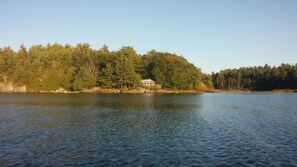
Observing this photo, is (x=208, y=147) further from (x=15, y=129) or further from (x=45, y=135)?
(x=15, y=129)

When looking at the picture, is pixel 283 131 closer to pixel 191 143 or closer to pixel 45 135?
pixel 191 143

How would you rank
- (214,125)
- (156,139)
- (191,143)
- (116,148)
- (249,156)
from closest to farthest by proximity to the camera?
(249,156), (116,148), (191,143), (156,139), (214,125)

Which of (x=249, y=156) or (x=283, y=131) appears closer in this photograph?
(x=249, y=156)

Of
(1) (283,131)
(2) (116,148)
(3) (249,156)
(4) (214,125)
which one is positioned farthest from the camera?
(4) (214,125)

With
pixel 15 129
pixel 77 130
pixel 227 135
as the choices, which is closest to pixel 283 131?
pixel 227 135

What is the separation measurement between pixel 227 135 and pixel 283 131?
34.1 ft

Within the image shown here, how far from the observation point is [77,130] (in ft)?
149

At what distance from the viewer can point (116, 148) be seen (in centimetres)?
3316

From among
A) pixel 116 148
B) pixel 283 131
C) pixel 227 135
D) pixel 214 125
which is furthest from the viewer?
pixel 214 125

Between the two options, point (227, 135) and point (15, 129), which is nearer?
point (227, 135)

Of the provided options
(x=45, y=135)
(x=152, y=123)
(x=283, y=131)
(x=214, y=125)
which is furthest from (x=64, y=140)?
(x=283, y=131)

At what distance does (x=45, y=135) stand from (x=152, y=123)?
20791 millimetres

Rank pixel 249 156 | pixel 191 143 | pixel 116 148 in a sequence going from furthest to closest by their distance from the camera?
pixel 191 143, pixel 116 148, pixel 249 156

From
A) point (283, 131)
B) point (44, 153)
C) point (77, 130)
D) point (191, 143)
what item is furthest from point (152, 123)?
point (44, 153)
